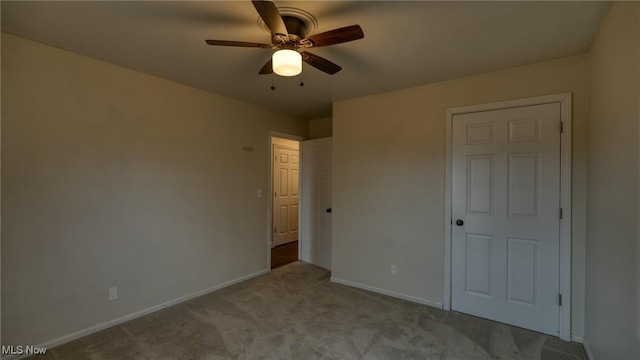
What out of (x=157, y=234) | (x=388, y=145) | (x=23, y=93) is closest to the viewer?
(x=23, y=93)

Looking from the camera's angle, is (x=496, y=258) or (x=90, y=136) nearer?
(x=90, y=136)

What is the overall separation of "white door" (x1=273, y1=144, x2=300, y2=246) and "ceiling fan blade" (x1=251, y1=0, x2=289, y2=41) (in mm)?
3919

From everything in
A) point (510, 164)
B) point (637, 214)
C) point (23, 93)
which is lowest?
point (637, 214)

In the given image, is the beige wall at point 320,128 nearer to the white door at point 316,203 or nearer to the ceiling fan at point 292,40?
the white door at point 316,203

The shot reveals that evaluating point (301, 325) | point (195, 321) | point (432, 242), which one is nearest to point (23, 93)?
point (195, 321)

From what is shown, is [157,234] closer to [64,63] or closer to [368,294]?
[64,63]

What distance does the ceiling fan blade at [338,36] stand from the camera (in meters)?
1.58

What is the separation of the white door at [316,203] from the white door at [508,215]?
188cm

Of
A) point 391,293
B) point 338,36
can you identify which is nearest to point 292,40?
point 338,36

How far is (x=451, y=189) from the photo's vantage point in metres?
2.91

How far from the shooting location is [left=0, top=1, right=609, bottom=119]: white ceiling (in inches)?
68.2

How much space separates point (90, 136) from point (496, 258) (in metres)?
3.81

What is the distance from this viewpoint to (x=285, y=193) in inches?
229

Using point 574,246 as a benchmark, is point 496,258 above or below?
below
